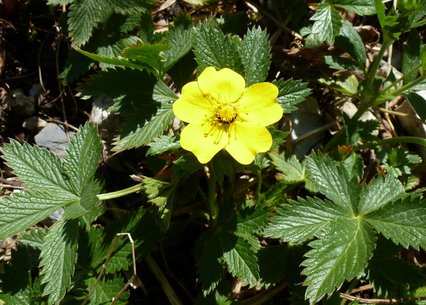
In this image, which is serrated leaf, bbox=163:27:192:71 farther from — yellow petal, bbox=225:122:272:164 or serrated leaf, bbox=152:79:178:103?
yellow petal, bbox=225:122:272:164

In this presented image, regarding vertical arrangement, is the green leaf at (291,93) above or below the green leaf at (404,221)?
above

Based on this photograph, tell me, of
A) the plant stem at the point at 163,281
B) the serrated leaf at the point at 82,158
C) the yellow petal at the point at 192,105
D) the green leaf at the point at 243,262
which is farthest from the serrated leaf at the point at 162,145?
the plant stem at the point at 163,281

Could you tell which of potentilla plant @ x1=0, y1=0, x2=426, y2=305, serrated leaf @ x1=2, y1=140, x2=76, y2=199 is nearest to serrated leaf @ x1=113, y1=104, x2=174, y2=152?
potentilla plant @ x1=0, y1=0, x2=426, y2=305

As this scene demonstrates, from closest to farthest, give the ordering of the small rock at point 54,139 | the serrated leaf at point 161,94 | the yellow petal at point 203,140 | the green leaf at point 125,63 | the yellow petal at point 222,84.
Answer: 1. the yellow petal at point 203,140
2. the yellow petal at point 222,84
3. the green leaf at point 125,63
4. the serrated leaf at point 161,94
5. the small rock at point 54,139

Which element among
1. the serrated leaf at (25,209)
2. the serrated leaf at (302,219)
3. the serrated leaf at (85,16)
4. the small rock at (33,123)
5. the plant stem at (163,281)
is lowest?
the plant stem at (163,281)

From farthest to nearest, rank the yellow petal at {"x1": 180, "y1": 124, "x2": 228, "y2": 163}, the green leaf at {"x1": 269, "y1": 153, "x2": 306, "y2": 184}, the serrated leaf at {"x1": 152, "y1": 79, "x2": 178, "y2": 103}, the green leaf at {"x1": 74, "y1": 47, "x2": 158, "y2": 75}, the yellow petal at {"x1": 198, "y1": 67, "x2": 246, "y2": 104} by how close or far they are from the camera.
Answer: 1. the green leaf at {"x1": 269, "y1": 153, "x2": 306, "y2": 184}
2. the serrated leaf at {"x1": 152, "y1": 79, "x2": 178, "y2": 103}
3. the green leaf at {"x1": 74, "y1": 47, "x2": 158, "y2": 75}
4. the yellow petal at {"x1": 198, "y1": 67, "x2": 246, "y2": 104}
5. the yellow petal at {"x1": 180, "y1": 124, "x2": 228, "y2": 163}

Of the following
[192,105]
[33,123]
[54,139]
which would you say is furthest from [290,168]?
[33,123]

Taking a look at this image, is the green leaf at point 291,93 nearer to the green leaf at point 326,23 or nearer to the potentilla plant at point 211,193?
the potentilla plant at point 211,193
